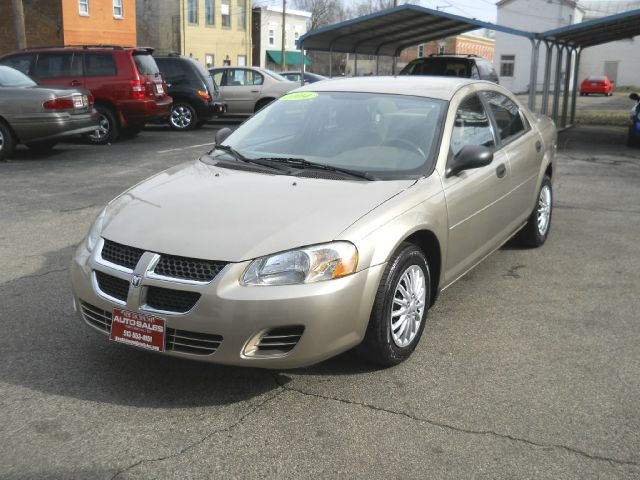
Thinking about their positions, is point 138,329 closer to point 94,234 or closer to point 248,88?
point 94,234

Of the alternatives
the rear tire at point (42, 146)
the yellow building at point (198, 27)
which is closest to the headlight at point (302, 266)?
the rear tire at point (42, 146)

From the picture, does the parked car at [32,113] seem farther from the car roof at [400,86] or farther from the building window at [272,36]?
the building window at [272,36]

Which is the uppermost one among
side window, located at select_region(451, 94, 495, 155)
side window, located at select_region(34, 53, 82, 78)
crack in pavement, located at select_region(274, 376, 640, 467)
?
side window, located at select_region(34, 53, 82, 78)

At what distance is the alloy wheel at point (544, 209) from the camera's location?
20.9ft

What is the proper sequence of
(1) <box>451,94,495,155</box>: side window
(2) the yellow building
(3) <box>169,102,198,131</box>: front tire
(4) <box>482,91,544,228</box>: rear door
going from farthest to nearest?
(2) the yellow building < (3) <box>169,102,198,131</box>: front tire < (4) <box>482,91,544,228</box>: rear door < (1) <box>451,94,495,155</box>: side window

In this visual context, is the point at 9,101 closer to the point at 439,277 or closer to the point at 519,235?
the point at 519,235

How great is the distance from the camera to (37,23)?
31781mm

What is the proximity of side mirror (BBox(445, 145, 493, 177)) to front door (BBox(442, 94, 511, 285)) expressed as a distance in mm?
58

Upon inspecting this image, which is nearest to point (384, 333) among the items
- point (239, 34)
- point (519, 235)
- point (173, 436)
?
point (173, 436)

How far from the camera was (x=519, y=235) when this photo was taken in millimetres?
6352

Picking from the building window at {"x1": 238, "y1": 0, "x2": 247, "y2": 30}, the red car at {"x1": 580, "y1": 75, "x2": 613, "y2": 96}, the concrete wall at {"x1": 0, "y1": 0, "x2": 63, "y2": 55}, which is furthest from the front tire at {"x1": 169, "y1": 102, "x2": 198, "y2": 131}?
the red car at {"x1": 580, "y1": 75, "x2": 613, "y2": 96}

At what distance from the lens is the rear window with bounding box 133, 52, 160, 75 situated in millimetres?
14370

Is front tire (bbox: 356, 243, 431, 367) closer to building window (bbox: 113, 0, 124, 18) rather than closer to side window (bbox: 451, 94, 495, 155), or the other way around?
side window (bbox: 451, 94, 495, 155)

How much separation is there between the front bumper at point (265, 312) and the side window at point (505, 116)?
8.19ft
